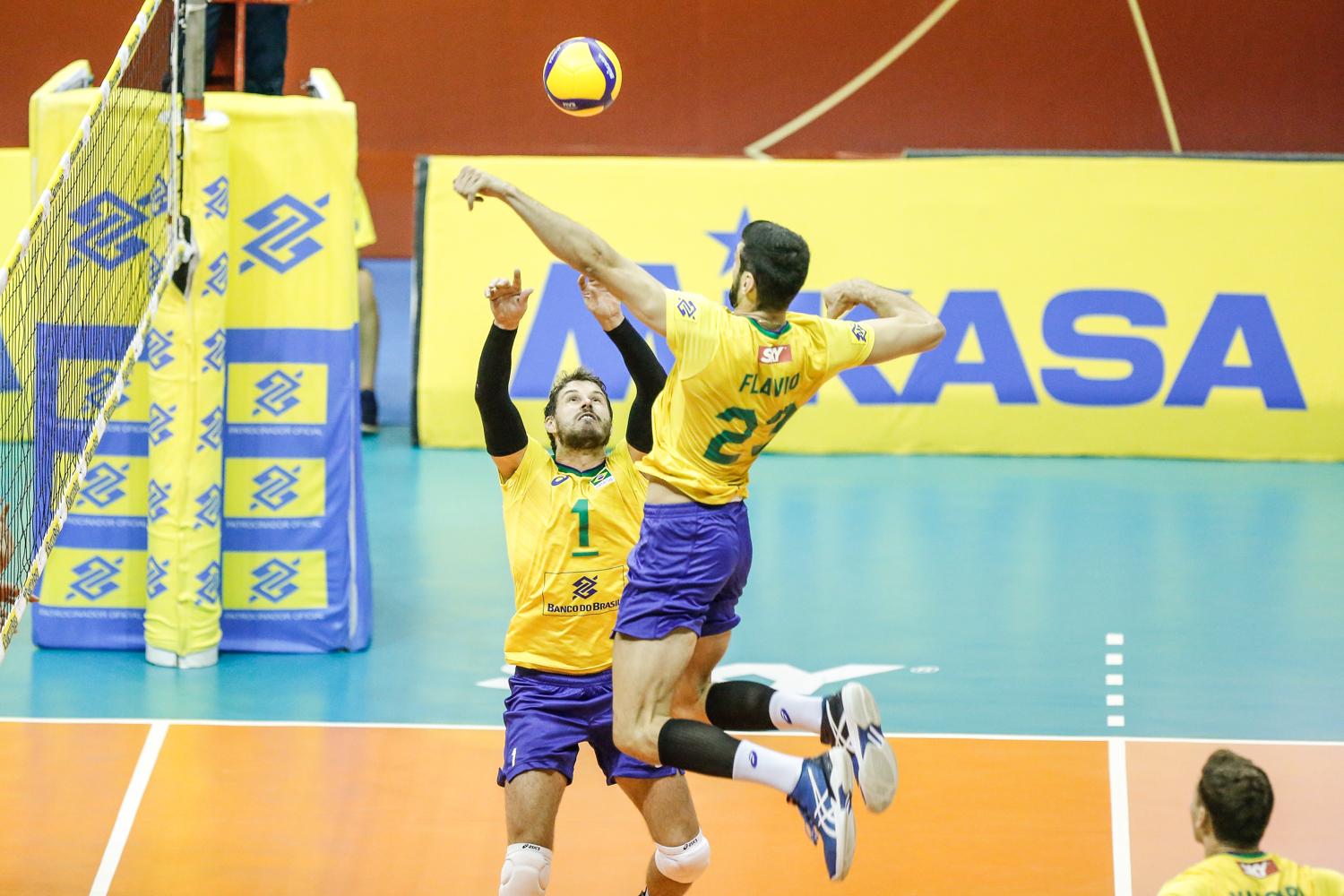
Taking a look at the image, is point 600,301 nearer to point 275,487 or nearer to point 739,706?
point 739,706

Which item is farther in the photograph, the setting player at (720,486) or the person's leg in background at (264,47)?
the person's leg in background at (264,47)

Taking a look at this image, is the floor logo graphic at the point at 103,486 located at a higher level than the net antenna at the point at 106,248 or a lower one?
lower

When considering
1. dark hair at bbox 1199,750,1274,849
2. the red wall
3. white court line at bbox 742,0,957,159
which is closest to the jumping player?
dark hair at bbox 1199,750,1274,849

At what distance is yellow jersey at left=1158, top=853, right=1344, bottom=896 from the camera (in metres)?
4.10

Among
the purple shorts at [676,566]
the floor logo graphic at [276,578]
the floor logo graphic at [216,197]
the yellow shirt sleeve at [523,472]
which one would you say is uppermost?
the floor logo graphic at [216,197]

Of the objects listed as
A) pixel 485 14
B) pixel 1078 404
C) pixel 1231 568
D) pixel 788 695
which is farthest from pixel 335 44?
pixel 788 695

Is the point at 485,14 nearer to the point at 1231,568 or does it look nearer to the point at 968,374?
the point at 968,374

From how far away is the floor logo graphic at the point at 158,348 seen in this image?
866 centimetres

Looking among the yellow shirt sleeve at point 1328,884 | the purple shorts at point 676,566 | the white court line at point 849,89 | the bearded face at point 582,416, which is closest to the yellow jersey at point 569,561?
the bearded face at point 582,416

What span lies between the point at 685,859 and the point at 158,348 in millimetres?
4553

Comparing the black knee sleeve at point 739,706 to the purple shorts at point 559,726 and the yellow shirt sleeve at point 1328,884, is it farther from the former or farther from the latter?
the yellow shirt sleeve at point 1328,884

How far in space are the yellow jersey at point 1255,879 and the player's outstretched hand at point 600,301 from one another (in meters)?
2.57

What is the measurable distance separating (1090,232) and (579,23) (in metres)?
7.10

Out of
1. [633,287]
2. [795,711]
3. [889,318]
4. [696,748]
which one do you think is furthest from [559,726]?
[889,318]
